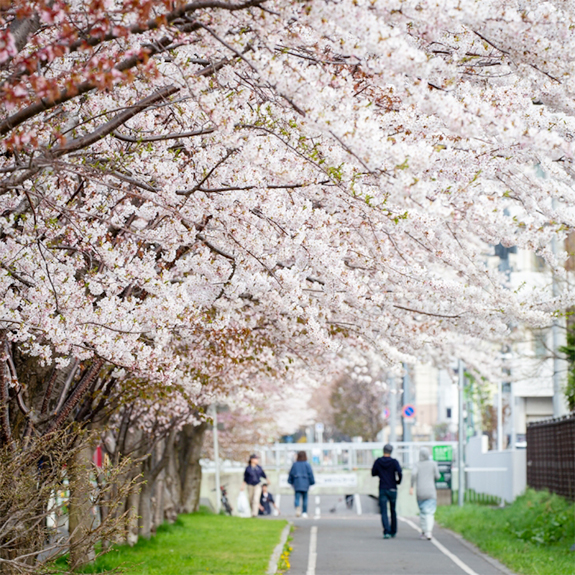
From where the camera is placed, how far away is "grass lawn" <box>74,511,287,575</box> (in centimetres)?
1216

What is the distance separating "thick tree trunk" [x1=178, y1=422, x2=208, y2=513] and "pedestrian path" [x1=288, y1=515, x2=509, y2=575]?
14.8 feet

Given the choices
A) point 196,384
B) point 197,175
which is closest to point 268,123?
point 197,175

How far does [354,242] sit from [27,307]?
3618 mm

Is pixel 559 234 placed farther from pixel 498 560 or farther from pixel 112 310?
pixel 498 560

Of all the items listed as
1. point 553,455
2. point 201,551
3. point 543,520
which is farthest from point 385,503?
point 201,551

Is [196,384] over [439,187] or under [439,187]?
under

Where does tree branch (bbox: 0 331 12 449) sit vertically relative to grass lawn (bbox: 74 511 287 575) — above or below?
above

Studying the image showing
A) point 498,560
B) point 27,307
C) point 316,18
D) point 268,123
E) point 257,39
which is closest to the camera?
point 316,18

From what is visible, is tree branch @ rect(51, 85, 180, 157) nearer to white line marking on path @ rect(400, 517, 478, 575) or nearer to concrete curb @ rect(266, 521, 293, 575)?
concrete curb @ rect(266, 521, 293, 575)

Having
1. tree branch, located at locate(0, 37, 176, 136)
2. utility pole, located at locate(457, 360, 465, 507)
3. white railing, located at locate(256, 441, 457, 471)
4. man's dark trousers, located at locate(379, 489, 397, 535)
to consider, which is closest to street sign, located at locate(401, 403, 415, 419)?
white railing, located at locate(256, 441, 457, 471)

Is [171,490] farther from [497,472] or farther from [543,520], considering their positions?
[543,520]

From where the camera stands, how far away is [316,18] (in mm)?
5074

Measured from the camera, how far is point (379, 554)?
50.2ft

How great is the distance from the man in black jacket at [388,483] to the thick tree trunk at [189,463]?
23.3 feet
